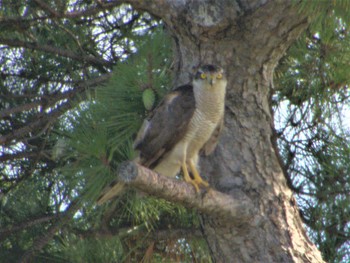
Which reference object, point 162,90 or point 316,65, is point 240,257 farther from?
point 316,65

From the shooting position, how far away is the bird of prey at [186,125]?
3.71 metres

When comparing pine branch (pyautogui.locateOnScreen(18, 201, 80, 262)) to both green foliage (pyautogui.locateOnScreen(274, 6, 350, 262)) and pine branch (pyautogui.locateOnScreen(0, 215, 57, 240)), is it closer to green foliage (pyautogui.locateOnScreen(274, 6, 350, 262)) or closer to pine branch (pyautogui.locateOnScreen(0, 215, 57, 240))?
pine branch (pyautogui.locateOnScreen(0, 215, 57, 240))

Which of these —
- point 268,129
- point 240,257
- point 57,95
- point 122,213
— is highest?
point 57,95

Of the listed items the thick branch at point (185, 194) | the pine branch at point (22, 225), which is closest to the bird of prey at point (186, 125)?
the thick branch at point (185, 194)

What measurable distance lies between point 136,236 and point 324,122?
1150mm

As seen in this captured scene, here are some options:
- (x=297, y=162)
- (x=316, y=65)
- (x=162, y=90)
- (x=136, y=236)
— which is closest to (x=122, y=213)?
(x=136, y=236)

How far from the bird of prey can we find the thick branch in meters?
0.24

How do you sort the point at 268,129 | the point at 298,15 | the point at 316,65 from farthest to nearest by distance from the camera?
the point at 316,65
the point at 268,129
the point at 298,15

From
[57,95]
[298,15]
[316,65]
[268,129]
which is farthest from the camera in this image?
[57,95]

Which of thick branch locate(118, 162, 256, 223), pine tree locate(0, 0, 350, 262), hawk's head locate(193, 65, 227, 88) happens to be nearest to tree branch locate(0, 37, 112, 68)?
pine tree locate(0, 0, 350, 262)

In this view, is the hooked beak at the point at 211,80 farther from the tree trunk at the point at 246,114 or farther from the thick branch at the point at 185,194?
the thick branch at the point at 185,194

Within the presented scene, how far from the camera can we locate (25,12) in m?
4.65

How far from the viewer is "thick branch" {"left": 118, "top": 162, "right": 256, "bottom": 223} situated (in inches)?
116

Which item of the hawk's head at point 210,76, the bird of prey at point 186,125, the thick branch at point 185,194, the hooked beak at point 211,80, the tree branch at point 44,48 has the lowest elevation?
the thick branch at point 185,194
